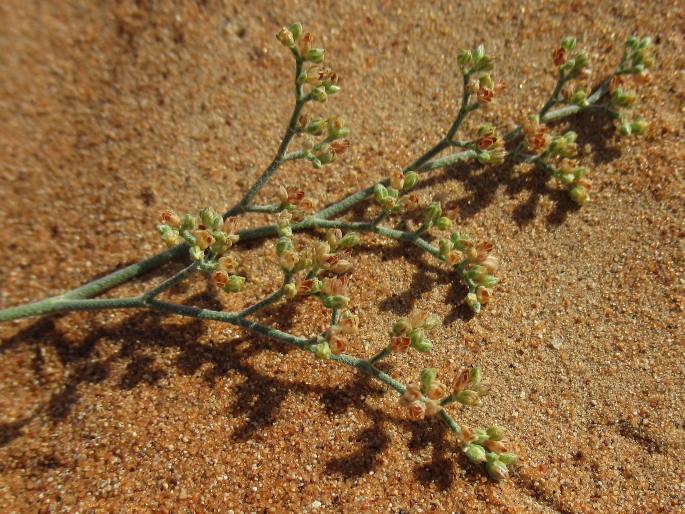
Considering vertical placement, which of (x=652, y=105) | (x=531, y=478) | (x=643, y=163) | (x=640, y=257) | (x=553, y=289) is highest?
(x=652, y=105)

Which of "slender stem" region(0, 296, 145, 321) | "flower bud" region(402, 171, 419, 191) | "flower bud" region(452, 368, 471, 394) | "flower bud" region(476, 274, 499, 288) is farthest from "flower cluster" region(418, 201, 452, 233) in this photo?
"slender stem" region(0, 296, 145, 321)

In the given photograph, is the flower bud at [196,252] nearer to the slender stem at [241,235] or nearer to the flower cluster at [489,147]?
the slender stem at [241,235]

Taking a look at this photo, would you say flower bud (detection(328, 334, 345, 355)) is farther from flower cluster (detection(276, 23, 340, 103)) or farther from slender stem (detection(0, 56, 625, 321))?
flower cluster (detection(276, 23, 340, 103))

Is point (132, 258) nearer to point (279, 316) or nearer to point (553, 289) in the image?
point (279, 316)

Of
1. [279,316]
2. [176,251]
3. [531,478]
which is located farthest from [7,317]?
[531,478]

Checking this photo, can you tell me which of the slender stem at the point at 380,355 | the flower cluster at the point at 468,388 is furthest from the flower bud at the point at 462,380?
the slender stem at the point at 380,355

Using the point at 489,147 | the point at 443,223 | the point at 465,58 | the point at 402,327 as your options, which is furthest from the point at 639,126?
the point at 402,327
